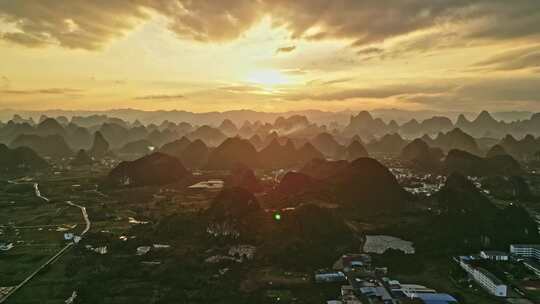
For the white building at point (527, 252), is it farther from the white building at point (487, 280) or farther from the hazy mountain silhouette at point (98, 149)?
the hazy mountain silhouette at point (98, 149)

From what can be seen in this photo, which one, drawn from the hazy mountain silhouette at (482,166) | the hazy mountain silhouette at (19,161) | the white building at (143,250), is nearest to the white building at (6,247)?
the white building at (143,250)

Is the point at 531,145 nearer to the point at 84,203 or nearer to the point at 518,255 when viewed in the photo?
the point at 518,255

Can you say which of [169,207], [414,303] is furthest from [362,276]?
[169,207]

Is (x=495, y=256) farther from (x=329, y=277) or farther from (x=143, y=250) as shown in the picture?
(x=143, y=250)

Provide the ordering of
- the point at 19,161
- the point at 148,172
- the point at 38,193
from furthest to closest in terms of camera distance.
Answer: the point at 19,161, the point at 148,172, the point at 38,193

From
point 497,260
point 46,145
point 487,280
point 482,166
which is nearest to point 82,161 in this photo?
point 46,145

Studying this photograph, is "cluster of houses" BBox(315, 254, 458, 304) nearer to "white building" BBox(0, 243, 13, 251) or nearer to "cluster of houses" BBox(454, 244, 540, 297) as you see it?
"cluster of houses" BBox(454, 244, 540, 297)

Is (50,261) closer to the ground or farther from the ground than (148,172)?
closer to the ground
